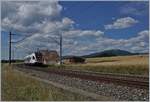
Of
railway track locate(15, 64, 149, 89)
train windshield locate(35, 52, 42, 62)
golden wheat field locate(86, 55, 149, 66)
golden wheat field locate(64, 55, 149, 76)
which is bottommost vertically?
railway track locate(15, 64, 149, 89)

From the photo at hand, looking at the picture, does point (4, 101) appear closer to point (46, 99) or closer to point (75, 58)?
point (46, 99)

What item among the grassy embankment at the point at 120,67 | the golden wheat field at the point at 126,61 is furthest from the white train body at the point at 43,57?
the golden wheat field at the point at 126,61

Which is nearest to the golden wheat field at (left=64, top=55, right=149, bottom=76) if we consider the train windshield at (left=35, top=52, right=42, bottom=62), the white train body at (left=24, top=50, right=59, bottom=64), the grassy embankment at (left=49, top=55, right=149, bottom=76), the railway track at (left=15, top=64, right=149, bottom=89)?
the grassy embankment at (left=49, top=55, right=149, bottom=76)

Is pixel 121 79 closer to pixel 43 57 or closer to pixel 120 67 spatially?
pixel 120 67

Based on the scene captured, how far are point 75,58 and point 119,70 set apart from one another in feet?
152

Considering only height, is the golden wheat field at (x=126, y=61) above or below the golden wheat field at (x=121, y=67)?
above

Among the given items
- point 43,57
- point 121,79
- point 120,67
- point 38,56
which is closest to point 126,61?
point 43,57

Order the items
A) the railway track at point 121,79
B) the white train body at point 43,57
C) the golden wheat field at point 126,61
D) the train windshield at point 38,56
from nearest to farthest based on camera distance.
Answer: the railway track at point 121,79 < the golden wheat field at point 126,61 < the train windshield at point 38,56 < the white train body at point 43,57

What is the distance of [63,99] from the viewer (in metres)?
12.5

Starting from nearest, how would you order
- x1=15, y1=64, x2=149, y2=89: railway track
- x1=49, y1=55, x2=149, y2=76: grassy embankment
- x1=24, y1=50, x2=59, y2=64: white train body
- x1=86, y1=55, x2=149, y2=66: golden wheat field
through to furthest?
x1=15, y1=64, x2=149, y2=89: railway track, x1=49, y1=55, x2=149, y2=76: grassy embankment, x1=86, y1=55, x2=149, y2=66: golden wheat field, x1=24, y1=50, x2=59, y2=64: white train body

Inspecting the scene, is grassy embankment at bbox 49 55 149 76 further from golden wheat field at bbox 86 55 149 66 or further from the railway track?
the railway track

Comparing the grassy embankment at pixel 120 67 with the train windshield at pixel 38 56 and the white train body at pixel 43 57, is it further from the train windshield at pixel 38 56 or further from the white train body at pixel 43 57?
the white train body at pixel 43 57

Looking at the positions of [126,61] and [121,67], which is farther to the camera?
[126,61]

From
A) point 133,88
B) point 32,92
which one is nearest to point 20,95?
point 32,92
